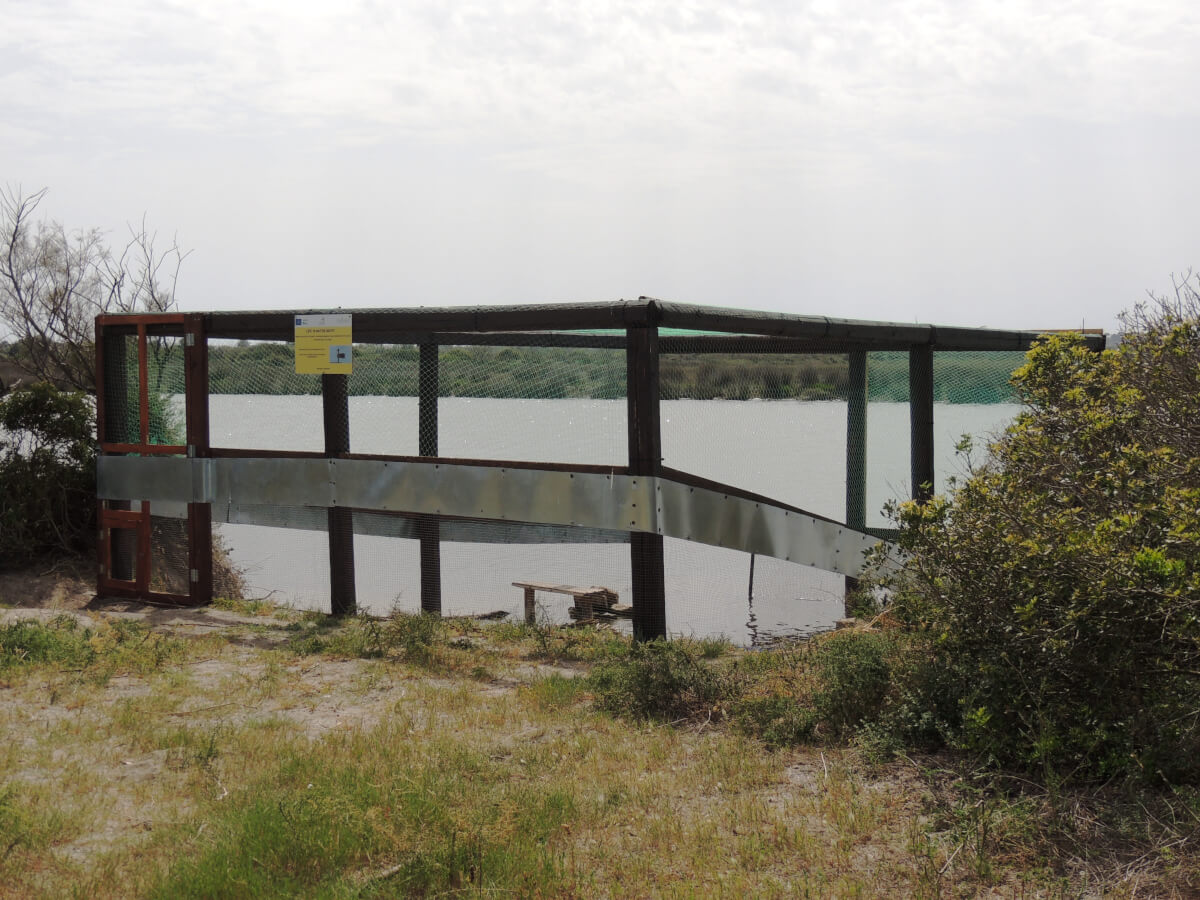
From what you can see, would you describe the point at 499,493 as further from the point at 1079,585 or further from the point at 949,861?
the point at 949,861

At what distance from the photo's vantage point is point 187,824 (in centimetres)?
447

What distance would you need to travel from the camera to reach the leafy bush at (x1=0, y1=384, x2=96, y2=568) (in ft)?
35.3

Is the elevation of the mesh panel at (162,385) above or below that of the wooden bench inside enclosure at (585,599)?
above

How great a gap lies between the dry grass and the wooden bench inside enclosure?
2775mm

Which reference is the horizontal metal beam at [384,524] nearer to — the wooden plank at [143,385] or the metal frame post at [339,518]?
the metal frame post at [339,518]

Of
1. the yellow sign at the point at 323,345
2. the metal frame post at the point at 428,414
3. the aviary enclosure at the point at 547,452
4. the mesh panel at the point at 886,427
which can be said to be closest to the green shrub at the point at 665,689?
the aviary enclosure at the point at 547,452

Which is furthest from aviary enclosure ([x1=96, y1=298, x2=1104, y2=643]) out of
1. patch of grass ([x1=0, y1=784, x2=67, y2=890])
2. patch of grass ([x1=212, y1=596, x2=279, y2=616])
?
patch of grass ([x1=0, y1=784, x2=67, y2=890])

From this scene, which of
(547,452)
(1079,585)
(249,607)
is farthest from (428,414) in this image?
(1079,585)

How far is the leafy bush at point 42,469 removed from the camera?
35.3 ft

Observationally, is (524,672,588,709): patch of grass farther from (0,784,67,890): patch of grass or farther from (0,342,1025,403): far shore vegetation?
(0,784,67,890): patch of grass

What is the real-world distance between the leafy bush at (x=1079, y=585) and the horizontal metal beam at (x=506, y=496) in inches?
81.2

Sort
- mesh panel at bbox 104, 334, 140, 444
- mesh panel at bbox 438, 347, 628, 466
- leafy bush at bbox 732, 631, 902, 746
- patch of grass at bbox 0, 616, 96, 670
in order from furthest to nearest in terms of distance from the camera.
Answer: mesh panel at bbox 104, 334, 140, 444, mesh panel at bbox 438, 347, 628, 466, patch of grass at bbox 0, 616, 96, 670, leafy bush at bbox 732, 631, 902, 746

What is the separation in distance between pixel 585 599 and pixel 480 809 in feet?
17.0

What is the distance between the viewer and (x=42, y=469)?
1084 cm
